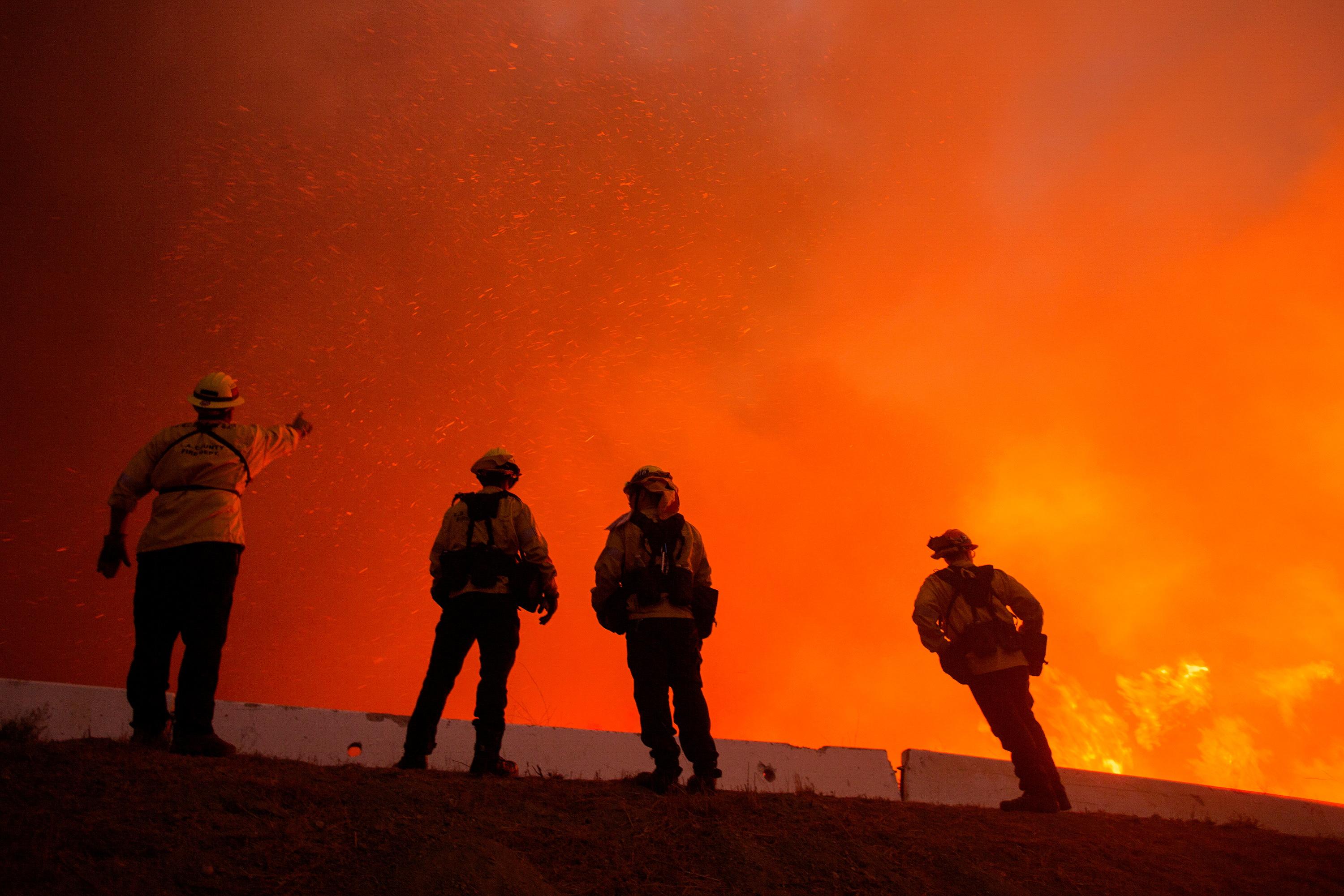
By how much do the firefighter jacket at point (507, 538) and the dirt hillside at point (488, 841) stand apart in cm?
145

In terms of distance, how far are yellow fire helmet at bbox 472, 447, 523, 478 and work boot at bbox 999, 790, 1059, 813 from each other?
4.83 m

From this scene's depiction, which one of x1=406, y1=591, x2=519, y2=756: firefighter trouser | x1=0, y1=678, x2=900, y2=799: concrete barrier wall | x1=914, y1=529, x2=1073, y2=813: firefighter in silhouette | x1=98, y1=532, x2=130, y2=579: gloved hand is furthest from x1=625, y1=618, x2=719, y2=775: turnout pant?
x1=98, y1=532, x2=130, y2=579: gloved hand

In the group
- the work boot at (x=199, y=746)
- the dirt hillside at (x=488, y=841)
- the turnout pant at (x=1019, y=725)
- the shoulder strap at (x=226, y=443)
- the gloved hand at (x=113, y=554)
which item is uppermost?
the shoulder strap at (x=226, y=443)

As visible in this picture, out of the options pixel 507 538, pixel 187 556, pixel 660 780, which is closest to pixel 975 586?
pixel 660 780

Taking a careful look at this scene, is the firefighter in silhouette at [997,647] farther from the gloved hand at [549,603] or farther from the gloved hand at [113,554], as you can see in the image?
the gloved hand at [113,554]

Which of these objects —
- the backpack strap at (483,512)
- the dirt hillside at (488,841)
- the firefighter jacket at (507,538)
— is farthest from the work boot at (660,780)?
the backpack strap at (483,512)

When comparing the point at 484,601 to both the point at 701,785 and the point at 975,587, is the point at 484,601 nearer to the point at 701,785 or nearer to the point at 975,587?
the point at 701,785

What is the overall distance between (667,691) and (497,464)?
2235mm

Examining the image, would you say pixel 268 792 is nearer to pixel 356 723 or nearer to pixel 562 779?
pixel 562 779

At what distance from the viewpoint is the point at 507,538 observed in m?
6.73

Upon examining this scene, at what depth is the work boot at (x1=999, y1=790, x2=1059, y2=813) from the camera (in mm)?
7199

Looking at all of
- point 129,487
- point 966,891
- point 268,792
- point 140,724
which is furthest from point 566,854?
point 129,487

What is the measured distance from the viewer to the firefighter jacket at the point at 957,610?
793cm

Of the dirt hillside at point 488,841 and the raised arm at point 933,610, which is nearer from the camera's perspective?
the dirt hillside at point 488,841
